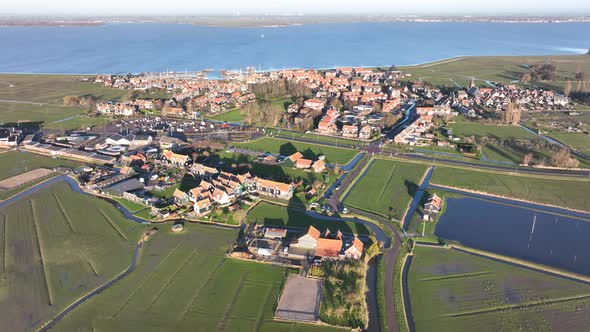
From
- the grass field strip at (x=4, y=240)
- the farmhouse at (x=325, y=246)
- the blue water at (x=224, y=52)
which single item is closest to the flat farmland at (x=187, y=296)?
the farmhouse at (x=325, y=246)

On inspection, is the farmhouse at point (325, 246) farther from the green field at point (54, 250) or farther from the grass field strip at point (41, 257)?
Answer: the grass field strip at point (41, 257)

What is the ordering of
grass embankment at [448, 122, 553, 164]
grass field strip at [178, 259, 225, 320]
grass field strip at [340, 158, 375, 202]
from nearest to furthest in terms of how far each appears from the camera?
grass field strip at [178, 259, 225, 320], grass field strip at [340, 158, 375, 202], grass embankment at [448, 122, 553, 164]

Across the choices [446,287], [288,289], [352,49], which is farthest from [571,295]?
[352,49]

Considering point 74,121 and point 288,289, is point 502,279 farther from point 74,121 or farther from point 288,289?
point 74,121

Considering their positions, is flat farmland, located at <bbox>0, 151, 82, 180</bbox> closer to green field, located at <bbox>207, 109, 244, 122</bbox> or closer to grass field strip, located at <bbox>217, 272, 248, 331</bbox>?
green field, located at <bbox>207, 109, 244, 122</bbox>

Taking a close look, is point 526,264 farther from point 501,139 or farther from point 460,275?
point 501,139

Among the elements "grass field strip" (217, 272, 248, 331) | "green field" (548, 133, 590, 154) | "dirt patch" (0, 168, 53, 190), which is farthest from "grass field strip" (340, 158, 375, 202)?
"dirt patch" (0, 168, 53, 190)
